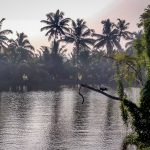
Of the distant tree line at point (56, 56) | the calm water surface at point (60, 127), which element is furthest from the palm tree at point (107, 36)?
the calm water surface at point (60, 127)

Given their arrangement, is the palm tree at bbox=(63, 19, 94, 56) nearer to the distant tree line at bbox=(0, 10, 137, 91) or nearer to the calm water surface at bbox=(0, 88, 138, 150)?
the distant tree line at bbox=(0, 10, 137, 91)

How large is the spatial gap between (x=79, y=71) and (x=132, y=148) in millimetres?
103298

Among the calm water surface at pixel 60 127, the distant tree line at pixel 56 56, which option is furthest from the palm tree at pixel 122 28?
the calm water surface at pixel 60 127

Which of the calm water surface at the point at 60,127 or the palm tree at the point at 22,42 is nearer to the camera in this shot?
the calm water surface at the point at 60,127

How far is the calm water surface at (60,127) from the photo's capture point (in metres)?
37.9

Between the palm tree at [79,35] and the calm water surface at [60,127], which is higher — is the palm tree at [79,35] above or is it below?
above

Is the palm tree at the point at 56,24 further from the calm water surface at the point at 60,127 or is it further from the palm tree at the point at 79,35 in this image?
the calm water surface at the point at 60,127

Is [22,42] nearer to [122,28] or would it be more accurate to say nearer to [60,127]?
[122,28]

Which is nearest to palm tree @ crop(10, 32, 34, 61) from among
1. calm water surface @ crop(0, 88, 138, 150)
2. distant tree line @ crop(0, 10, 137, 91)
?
distant tree line @ crop(0, 10, 137, 91)

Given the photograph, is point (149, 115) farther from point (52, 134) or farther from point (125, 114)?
point (52, 134)

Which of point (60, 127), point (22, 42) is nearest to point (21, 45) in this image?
point (22, 42)

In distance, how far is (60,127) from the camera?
1889 inches

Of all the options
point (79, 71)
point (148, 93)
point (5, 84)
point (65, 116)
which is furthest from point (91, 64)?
point (148, 93)

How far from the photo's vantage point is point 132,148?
36344mm
